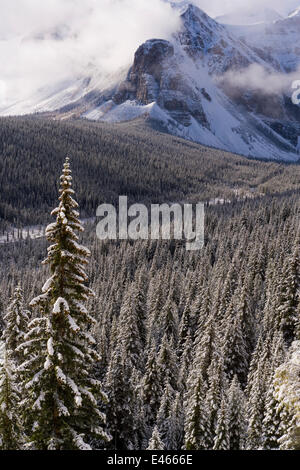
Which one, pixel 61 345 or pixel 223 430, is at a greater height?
pixel 61 345

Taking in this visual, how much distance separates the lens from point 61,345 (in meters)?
13.2

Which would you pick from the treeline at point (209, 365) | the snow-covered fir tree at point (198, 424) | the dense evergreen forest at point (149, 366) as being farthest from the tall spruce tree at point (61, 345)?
the snow-covered fir tree at point (198, 424)

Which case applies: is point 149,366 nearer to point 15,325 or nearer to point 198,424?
point 198,424

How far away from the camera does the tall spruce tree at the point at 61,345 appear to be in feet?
42.5

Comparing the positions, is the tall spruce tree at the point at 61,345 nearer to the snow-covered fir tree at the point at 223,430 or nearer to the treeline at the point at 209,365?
the treeline at the point at 209,365

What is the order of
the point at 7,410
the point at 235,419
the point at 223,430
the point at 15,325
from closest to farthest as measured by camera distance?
the point at 7,410 → the point at 223,430 → the point at 15,325 → the point at 235,419

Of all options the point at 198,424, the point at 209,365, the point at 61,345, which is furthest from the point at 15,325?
the point at 209,365

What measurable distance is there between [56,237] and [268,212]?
12719cm

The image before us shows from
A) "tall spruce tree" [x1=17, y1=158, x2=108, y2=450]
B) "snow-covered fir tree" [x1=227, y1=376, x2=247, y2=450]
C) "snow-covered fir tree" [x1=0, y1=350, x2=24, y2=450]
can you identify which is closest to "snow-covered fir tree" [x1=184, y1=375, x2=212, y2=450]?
"snow-covered fir tree" [x1=227, y1=376, x2=247, y2=450]

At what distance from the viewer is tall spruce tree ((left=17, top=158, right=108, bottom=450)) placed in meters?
12.9

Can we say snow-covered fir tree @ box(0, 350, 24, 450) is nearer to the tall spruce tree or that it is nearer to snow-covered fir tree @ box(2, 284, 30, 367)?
the tall spruce tree

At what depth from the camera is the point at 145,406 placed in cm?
3731

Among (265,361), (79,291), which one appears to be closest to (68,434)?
(79,291)
